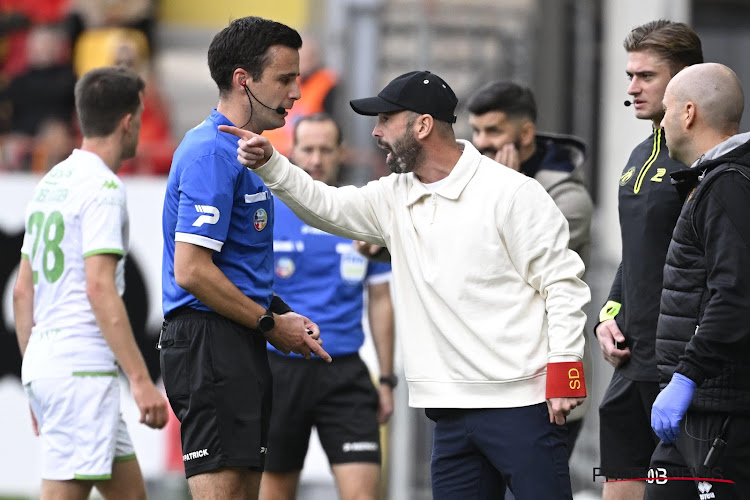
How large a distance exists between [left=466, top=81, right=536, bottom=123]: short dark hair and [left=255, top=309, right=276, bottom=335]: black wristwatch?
74.8 inches

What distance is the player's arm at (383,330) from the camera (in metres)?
6.99

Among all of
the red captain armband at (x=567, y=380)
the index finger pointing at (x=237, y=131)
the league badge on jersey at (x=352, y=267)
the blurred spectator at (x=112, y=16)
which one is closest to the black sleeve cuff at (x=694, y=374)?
the red captain armband at (x=567, y=380)

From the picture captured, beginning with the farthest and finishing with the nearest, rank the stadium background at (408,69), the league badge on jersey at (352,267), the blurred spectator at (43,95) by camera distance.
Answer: the blurred spectator at (43,95)
the stadium background at (408,69)
the league badge on jersey at (352,267)

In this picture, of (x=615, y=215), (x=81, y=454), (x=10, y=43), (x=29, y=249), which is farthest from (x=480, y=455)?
(x=10, y=43)

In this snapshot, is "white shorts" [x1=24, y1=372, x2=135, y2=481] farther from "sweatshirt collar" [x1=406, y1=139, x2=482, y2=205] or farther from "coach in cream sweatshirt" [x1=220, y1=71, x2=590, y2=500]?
"sweatshirt collar" [x1=406, y1=139, x2=482, y2=205]

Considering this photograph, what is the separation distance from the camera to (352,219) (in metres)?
5.00

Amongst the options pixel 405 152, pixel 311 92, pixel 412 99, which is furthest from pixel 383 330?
pixel 311 92

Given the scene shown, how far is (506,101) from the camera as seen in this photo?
239 inches

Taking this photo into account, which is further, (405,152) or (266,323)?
(405,152)

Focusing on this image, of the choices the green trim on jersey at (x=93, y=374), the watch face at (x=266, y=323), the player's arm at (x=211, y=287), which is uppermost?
the player's arm at (x=211, y=287)

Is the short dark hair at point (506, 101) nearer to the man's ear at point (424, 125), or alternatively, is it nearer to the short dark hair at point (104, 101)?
the man's ear at point (424, 125)

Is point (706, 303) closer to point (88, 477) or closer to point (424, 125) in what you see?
point (424, 125)

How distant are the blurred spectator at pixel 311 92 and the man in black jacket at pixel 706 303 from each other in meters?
6.45

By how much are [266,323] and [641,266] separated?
161 centimetres
